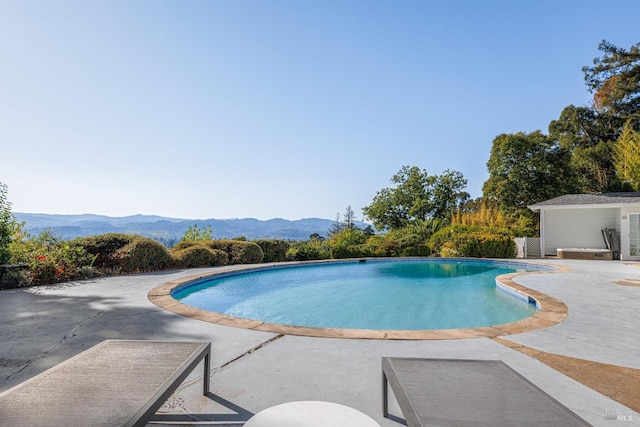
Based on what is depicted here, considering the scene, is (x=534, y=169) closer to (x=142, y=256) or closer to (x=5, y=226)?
(x=142, y=256)

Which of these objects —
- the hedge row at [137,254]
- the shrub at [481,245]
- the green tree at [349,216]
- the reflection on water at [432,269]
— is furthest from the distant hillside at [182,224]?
the hedge row at [137,254]

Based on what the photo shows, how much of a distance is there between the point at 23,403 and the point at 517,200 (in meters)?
22.9

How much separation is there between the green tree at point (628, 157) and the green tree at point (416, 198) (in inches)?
344

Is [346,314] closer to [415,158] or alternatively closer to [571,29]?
[571,29]

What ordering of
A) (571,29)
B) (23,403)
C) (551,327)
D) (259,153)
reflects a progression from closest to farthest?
(23,403), (551,327), (571,29), (259,153)

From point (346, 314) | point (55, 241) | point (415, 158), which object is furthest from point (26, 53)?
point (415, 158)

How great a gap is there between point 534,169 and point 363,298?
56.6 ft

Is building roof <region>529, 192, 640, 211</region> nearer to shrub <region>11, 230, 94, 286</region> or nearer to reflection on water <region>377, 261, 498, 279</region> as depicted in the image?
reflection on water <region>377, 261, 498, 279</region>

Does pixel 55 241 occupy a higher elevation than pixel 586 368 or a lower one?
higher

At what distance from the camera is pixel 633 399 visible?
224 centimetres

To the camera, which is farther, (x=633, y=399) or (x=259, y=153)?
(x=259, y=153)

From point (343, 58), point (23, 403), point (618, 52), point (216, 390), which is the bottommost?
point (216, 390)

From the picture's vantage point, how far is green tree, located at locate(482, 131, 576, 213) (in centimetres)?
1919

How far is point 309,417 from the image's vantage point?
154 centimetres
